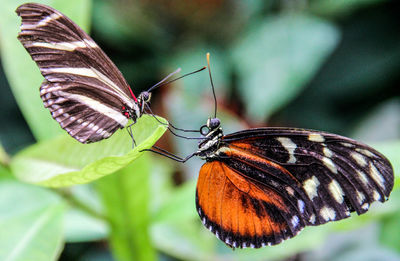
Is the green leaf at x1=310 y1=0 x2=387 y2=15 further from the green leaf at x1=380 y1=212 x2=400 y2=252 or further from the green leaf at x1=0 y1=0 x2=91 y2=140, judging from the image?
the green leaf at x1=0 y1=0 x2=91 y2=140

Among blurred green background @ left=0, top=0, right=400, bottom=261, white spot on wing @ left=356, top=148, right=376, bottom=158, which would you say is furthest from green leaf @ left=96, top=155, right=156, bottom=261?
white spot on wing @ left=356, top=148, right=376, bottom=158

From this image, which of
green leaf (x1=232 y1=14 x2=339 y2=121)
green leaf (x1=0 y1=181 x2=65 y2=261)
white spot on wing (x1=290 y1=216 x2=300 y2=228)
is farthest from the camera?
green leaf (x1=232 y1=14 x2=339 y2=121)

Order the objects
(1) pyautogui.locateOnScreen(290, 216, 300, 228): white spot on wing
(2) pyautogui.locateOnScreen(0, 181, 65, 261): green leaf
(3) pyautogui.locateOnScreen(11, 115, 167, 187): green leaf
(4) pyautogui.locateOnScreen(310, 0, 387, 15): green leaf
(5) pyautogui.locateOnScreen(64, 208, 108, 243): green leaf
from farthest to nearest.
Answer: (4) pyautogui.locateOnScreen(310, 0, 387, 15): green leaf, (5) pyautogui.locateOnScreen(64, 208, 108, 243): green leaf, (1) pyautogui.locateOnScreen(290, 216, 300, 228): white spot on wing, (2) pyautogui.locateOnScreen(0, 181, 65, 261): green leaf, (3) pyautogui.locateOnScreen(11, 115, 167, 187): green leaf

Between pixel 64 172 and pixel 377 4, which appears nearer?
pixel 64 172

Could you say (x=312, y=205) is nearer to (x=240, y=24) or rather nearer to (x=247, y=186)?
(x=247, y=186)

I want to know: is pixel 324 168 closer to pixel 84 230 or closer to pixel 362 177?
pixel 362 177

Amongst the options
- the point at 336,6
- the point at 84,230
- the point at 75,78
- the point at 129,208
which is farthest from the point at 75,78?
the point at 336,6

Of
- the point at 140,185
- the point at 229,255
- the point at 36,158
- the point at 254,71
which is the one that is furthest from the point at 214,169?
the point at 254,71

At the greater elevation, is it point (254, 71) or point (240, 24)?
point (240, 24)
